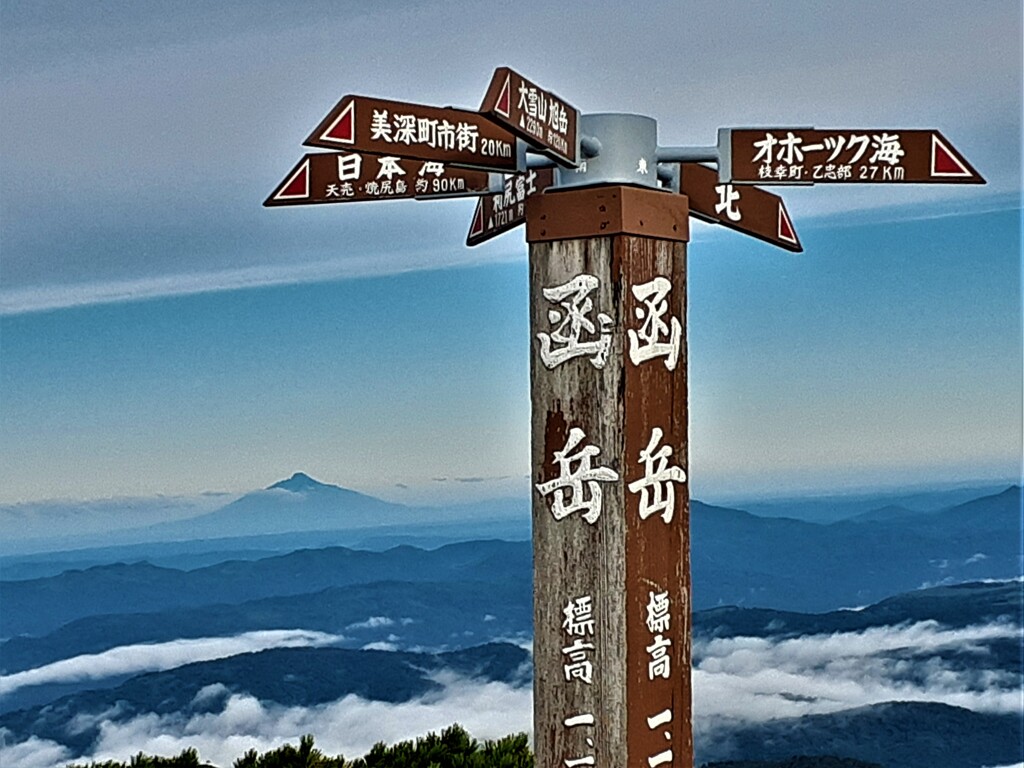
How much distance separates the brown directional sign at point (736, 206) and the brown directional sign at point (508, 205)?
284 mm

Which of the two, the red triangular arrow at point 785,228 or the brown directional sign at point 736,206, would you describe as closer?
the brown directional sign at point 736,206

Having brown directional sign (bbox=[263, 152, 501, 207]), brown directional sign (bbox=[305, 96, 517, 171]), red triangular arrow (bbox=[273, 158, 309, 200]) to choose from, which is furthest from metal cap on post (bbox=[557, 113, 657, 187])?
red triangular arrow (bbox=[273, 158, 309, 200])

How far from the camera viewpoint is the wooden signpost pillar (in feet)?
9.38

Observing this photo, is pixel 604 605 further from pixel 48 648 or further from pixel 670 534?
pixel 48 648

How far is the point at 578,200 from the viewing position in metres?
2.91

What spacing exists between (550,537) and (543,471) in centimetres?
12

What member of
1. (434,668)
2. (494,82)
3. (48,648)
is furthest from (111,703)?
(494,82)

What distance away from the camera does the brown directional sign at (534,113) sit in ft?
8.22

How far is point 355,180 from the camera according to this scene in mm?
3025

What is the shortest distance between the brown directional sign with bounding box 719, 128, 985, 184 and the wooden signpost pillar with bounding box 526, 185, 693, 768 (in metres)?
0.17

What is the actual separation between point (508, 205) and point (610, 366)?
47cm

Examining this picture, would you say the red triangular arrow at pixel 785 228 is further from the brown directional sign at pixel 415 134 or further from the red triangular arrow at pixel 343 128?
the red triangular arrow at pixel 343 128

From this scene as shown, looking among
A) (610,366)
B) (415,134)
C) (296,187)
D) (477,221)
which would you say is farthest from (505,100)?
(477,221)

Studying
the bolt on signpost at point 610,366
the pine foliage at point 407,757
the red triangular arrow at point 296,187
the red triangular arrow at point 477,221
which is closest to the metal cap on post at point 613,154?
the bolt on signpost at point 610,366
